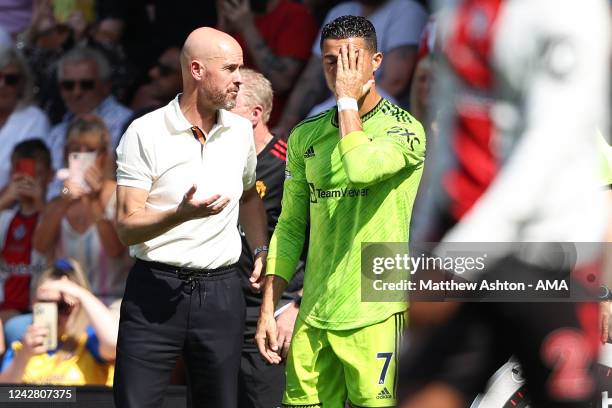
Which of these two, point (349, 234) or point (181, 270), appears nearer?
point (349, 234)

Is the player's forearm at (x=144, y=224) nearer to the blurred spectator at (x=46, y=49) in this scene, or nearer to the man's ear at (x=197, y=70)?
the man's ear at (x=197, y=70)

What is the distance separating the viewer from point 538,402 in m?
3.83

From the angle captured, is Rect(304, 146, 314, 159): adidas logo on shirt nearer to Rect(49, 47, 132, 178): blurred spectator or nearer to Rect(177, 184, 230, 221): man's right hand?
Rect(177, 184, 230, 221): man's right hand

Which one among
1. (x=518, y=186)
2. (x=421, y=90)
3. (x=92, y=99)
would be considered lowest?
(x=518, y=186)

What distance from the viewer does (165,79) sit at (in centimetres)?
839

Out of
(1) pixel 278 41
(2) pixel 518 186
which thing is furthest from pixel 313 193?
(1) pixel 278 41

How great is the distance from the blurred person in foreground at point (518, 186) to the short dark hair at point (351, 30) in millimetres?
1247

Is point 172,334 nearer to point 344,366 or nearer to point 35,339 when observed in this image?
point 344,366

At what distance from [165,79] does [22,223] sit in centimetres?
128

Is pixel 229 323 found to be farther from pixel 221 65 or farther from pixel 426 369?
pixel 426 369

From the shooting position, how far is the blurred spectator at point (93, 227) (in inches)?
311

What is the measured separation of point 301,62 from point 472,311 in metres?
4.45

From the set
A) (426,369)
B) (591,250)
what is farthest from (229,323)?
(591,250)

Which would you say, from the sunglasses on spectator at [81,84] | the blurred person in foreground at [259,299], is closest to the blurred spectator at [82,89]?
the sunglasses on spectator at [81,84]
